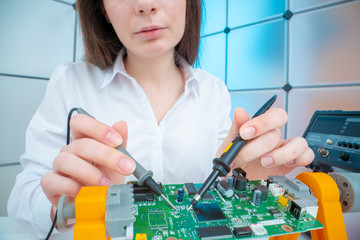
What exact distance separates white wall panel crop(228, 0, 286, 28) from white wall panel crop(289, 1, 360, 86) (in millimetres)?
125

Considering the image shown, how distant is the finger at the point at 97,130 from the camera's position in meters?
0.46

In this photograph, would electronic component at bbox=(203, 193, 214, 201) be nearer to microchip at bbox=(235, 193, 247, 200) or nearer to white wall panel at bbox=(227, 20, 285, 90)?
microchip at bbox=(235, 193, 247, 200)

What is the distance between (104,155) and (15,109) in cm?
104

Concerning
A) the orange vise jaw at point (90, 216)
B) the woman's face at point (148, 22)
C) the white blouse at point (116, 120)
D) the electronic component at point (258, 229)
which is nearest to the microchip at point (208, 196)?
the electronic component at point (258, 229)

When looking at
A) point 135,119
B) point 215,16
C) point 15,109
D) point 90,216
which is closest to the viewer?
point 90,216

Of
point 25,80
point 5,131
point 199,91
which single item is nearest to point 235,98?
point 199,91

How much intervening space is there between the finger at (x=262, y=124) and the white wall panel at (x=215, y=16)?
1049 mm

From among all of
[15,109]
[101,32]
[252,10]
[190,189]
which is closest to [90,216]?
[190,189]

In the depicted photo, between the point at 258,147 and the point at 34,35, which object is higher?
the point at 34,35

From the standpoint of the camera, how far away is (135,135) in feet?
2.62

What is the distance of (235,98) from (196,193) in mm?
1023

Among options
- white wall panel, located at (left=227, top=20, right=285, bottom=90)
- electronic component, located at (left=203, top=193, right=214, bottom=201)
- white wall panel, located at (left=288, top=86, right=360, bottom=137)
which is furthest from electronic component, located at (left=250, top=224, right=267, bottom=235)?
white wall panel, located at (left=227, top=20, right=285, bottom=90)

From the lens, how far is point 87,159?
1.52ft

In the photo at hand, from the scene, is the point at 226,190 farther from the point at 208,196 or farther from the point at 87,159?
the point at 87,159
